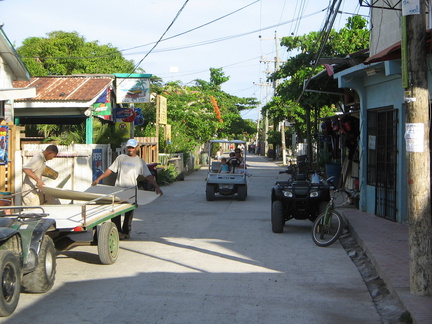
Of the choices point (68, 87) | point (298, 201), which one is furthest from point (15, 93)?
point (68, 87)

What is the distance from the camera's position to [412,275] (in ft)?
20.3

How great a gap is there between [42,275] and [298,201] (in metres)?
6.10

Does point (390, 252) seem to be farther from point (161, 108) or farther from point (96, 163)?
point (161, 108)

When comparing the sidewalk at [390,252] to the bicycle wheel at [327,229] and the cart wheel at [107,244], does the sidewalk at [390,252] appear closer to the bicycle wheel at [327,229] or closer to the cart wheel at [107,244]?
the bicycle wheel at [327,229]

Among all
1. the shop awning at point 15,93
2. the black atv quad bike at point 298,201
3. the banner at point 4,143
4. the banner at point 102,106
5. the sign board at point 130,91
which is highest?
the sign board at point 130,91

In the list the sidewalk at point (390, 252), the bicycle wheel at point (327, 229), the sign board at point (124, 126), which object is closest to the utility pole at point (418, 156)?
the sidewalk at point (390, 252)

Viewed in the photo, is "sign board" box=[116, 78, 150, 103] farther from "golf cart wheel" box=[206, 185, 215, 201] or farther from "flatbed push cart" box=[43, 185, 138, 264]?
"flatbed push cart" box=[43, 185, 138, 264]

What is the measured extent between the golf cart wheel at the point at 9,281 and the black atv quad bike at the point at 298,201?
6.28 m

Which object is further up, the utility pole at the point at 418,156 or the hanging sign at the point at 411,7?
the hanging sign at the point at 411,7

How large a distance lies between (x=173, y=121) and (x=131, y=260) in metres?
29.4

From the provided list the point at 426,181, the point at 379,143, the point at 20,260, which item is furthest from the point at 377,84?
the point at 20,260

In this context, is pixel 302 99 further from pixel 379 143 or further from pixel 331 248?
pixel 331 248

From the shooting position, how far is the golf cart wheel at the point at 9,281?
5.50m

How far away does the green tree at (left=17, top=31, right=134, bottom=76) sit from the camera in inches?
1436
